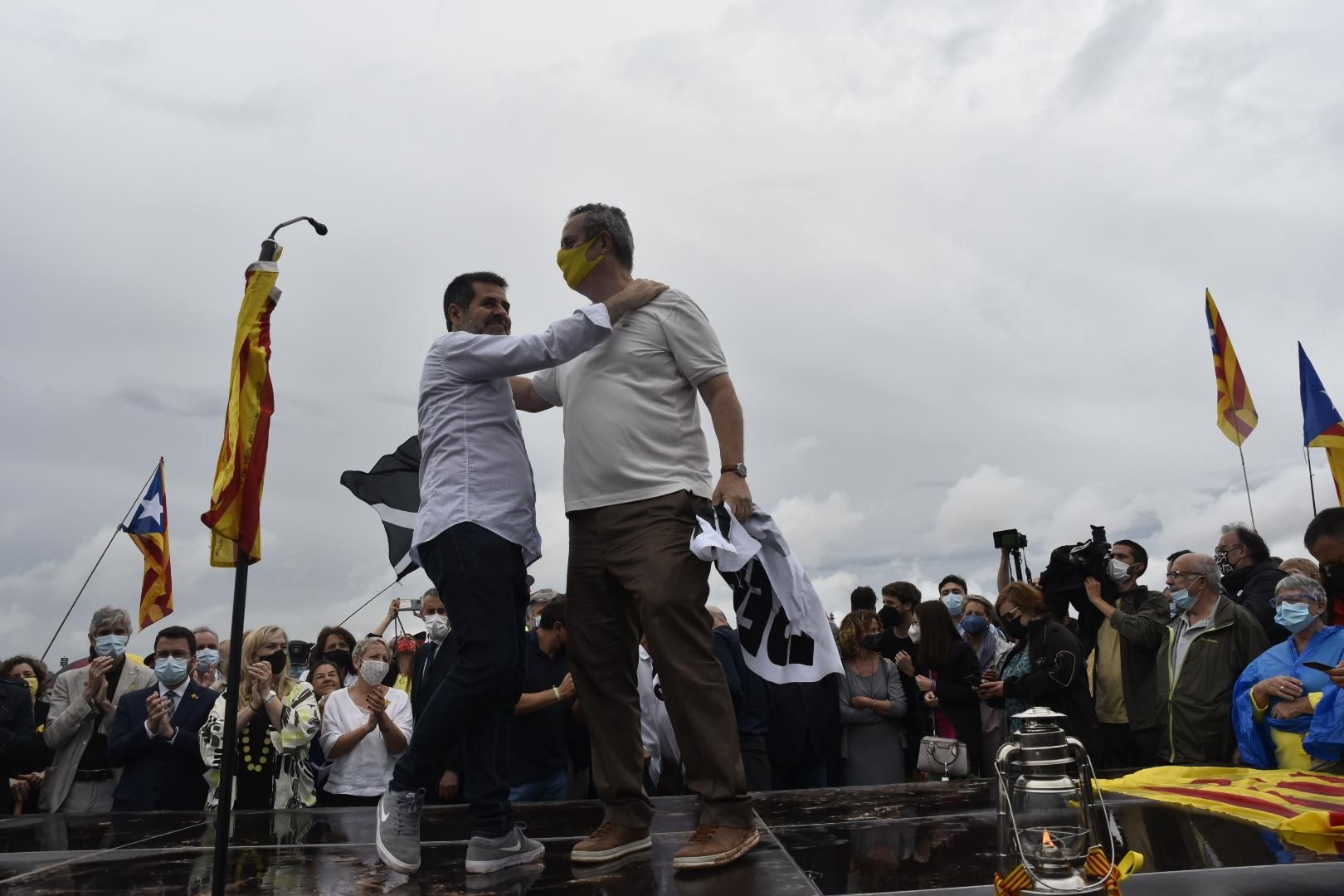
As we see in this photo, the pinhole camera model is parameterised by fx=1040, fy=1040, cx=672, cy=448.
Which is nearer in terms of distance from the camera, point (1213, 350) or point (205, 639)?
point (205, 639)

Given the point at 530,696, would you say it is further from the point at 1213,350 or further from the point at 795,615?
the point at 1213,350

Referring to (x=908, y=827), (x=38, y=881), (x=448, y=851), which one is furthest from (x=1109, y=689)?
(x=38, y=881)

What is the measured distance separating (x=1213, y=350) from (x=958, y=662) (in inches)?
293

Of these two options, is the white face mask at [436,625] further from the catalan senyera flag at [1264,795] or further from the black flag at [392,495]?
the catalan senyera flag at [1264,795]

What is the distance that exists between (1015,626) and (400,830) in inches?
221

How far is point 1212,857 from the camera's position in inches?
136

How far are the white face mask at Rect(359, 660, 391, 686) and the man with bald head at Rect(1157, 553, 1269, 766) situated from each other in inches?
209

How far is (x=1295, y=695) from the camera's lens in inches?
226

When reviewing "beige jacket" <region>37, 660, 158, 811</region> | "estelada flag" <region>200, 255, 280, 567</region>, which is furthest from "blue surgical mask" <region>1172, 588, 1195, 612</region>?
"beige jacket" <region>37, 660, 158, 811</region>

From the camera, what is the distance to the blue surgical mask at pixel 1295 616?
605 cm

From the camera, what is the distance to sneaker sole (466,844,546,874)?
361 centimetres

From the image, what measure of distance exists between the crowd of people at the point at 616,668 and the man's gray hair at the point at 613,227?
2cm

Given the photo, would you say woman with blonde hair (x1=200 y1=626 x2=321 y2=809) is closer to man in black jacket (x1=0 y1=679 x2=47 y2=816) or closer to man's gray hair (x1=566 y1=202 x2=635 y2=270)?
man in black jacket (x1=0 y1=679 x2=47 y2=816)

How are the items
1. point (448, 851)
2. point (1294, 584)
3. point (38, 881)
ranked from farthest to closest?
1. point (1294, 584)
2. point (448, 851)
3. point (38, 881)
